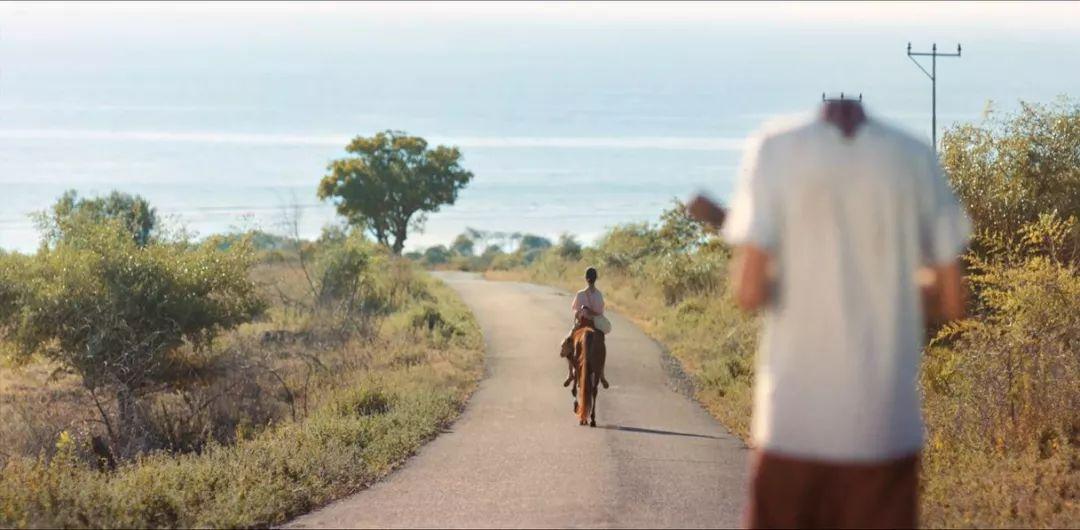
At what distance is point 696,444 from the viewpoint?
14859 millimetres

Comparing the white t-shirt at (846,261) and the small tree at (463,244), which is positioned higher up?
the small tree at (463,244)

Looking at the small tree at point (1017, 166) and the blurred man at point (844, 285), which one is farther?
the small tree at point (1017, 166)

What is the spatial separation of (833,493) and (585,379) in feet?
38.4

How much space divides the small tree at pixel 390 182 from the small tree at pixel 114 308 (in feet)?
173

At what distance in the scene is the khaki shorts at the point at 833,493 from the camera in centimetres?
468

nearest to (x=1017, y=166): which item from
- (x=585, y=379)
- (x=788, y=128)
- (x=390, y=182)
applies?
(x=585, y=379)

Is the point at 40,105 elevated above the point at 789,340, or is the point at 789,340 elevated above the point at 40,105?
the point at 40,105

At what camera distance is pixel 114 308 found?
84.0ft

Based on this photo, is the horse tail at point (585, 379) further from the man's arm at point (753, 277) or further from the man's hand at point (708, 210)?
the man's arm at point (753, 277)

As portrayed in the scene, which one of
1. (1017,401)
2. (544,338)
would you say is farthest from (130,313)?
(1017,401)

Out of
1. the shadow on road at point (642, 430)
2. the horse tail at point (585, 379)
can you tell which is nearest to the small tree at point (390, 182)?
the horse tail at point (585, 379)

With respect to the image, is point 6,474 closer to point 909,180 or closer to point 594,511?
point 594,511

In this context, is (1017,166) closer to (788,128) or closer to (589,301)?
(589,301)

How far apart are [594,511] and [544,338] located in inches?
827
